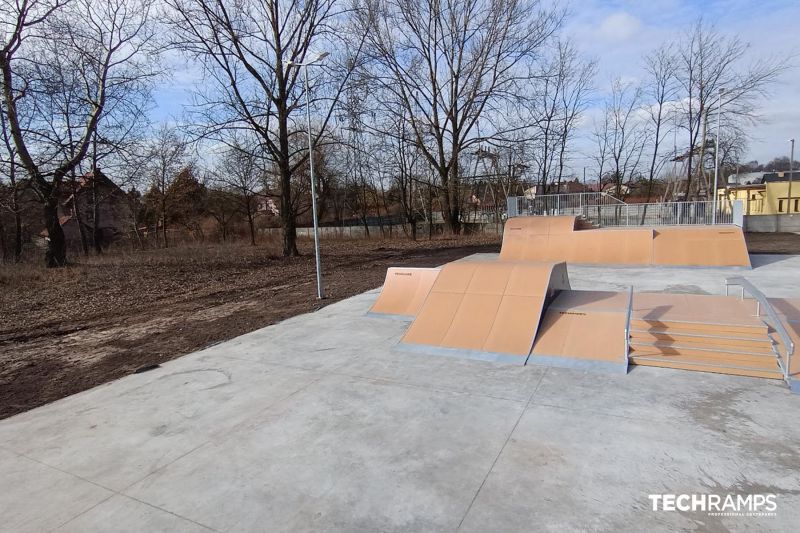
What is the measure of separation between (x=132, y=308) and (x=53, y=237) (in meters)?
8.88

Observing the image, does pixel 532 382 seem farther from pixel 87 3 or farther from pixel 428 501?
A: pixel 87 3

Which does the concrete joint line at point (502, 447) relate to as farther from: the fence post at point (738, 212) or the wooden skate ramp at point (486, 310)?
the fence post at point (738, 212)

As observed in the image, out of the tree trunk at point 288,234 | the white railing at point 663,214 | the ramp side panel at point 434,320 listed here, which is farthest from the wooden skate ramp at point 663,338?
the white railing at point 663,214

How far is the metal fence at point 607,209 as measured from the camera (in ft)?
75.7

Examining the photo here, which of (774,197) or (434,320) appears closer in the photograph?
(434,320)

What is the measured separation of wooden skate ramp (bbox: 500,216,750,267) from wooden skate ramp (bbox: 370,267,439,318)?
7.29 meters

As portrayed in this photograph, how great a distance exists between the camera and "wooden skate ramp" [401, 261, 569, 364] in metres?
6.19

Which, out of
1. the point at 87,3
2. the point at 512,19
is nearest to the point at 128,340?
the point at 87,3

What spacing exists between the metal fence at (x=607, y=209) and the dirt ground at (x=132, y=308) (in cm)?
881

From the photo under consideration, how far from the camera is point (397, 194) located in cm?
4822

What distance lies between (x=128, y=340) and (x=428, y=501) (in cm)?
712

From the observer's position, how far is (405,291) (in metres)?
9.04

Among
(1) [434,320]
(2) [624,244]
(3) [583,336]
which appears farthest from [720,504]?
(2) [624,244]

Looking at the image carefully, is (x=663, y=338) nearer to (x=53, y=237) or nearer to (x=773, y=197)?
(x=53, y=237)
